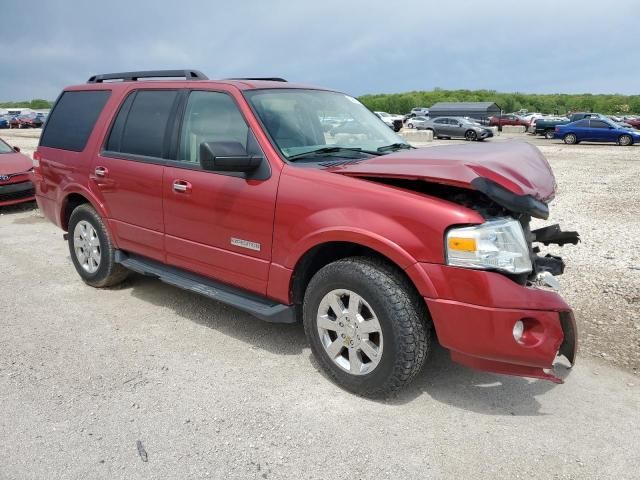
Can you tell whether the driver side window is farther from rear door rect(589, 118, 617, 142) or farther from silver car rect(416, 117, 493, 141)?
silver car rect(416, 117, 493, 141)

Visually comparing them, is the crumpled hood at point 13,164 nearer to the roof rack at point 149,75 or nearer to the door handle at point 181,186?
the roof rack at point 149,75

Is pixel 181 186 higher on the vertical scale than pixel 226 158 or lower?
lower

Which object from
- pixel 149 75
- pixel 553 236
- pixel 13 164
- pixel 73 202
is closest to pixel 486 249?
pixel 553 236

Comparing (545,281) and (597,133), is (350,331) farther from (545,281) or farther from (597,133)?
(597,133)

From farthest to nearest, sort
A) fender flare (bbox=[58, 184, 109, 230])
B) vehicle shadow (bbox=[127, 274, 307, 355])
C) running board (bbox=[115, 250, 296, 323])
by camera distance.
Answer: fender flare (bbox=[58, 184, 109, 230]) → vehicle shadow (bbox=[127, 274, 307, 355]) → running board (bbox=[115, 250, 296, 323])

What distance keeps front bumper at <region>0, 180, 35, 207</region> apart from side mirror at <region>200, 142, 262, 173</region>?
7.32 metres

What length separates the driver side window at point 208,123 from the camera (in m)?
3.88

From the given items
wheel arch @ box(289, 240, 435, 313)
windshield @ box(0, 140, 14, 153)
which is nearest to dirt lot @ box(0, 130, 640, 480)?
wheel arch @ box(289, 240, 435, 313)

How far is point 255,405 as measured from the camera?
10.6 feet

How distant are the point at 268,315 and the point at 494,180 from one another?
66.1 inches

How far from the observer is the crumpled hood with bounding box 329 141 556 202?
2.91m

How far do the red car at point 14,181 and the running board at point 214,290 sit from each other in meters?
5.60

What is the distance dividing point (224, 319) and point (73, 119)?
2.55 metres

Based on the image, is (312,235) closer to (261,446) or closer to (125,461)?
(261,446)
